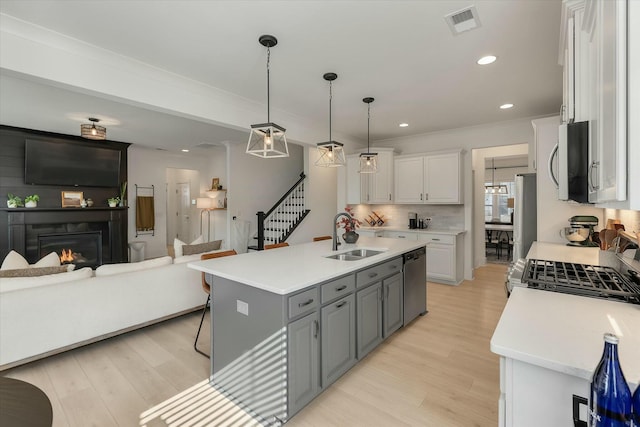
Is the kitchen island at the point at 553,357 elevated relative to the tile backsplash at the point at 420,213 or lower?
lower

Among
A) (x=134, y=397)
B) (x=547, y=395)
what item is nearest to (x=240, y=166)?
(x=134, y=397)

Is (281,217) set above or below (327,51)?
below

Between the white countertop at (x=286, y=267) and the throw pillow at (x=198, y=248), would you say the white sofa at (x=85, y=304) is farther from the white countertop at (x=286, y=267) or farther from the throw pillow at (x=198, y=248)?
the white countertop at (x=286, y=267)

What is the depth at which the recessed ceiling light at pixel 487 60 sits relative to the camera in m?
2.83

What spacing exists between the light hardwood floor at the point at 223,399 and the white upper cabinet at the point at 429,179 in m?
2.57

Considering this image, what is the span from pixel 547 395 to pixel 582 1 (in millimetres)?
1834

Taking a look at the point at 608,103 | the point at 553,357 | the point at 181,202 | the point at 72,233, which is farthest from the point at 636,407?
the point at 181,202

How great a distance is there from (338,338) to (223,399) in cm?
97

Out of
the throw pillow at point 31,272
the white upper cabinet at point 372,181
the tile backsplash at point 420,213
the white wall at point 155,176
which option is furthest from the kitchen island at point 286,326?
the white wall at point 155,176

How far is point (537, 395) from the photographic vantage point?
1043mm

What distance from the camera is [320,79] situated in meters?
3.30

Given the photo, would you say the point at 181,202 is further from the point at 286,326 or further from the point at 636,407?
the point at 636,407

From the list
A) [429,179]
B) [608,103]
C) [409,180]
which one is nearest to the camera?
[608,103]

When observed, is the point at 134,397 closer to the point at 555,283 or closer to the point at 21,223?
the point at 555,283
